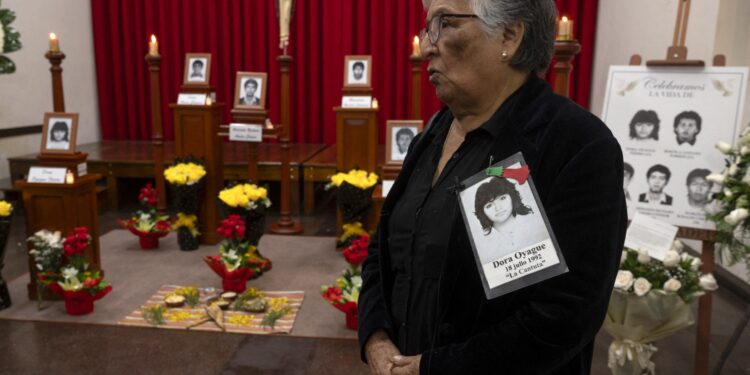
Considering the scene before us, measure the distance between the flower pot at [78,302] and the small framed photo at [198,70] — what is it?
69.9 inches

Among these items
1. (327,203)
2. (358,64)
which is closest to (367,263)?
(358,64)

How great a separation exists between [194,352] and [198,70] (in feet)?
7.47

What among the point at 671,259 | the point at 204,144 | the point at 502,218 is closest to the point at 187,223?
the point at 204,144

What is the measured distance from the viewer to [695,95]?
2236 millimetres

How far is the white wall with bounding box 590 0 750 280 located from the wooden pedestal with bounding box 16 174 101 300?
11.5 feet

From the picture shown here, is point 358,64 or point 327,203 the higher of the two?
point 358,64

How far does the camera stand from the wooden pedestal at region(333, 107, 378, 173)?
13.0 ft

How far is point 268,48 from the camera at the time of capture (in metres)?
6.36

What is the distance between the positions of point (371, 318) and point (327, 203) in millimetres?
4360

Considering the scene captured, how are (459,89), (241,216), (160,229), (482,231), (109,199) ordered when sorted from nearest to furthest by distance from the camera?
(482,231), (459,89), (241,216), (160,229), (109,199)

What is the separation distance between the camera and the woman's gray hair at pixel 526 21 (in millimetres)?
953

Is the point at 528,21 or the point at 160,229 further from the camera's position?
the point at 160,229

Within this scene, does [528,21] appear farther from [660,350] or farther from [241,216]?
[241,216]

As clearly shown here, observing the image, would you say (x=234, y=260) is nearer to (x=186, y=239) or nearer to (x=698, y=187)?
(x=186, y=239)
